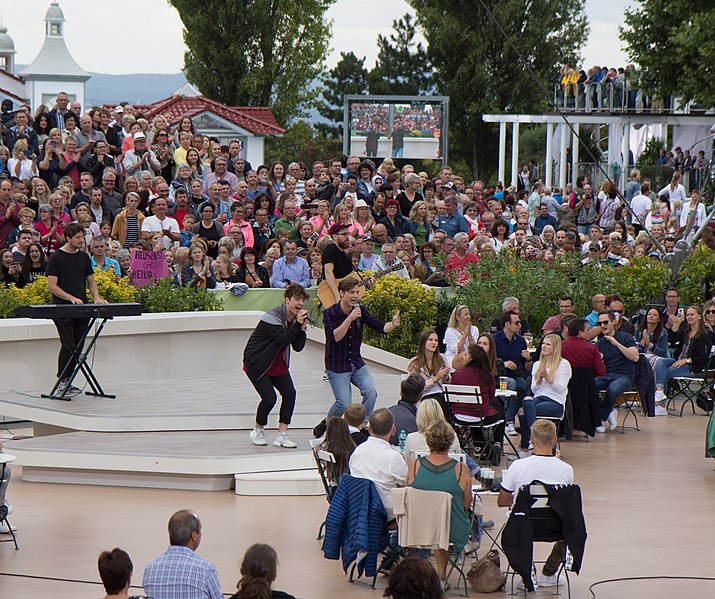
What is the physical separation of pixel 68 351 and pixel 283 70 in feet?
123

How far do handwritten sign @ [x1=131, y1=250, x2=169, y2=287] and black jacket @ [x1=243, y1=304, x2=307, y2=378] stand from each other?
16.8ft

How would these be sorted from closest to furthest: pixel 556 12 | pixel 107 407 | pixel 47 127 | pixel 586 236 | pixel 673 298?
pixel 107 407, pixel 673 298, pixel 47 127, pixel 586 236, pixel 556 12

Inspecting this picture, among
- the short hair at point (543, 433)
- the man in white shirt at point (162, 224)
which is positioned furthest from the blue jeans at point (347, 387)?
the man in white shirt at point (162, 224)

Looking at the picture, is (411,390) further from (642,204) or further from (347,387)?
(642,204)

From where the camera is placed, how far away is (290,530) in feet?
35.2

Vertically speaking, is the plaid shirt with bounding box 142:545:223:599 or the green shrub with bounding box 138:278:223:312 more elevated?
the green shrub with bounding box 138:278:223:312

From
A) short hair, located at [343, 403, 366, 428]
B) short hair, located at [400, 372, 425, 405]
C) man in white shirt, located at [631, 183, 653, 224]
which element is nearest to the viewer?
short hair, located at [343, 403, 366, 428]

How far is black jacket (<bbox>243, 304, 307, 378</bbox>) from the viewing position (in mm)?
12031

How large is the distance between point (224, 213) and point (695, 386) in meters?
7.08

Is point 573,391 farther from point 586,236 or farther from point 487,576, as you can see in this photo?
point 586,236

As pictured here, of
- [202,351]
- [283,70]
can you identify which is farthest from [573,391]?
[283,70]

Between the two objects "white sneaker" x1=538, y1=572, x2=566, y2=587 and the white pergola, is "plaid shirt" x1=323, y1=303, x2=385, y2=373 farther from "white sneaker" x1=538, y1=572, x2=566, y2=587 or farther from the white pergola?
the white pergola

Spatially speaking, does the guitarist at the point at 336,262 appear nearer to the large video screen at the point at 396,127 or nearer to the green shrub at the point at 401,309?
the green shrub at the point at 401,309

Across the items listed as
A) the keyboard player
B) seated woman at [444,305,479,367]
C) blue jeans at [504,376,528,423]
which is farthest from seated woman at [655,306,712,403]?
the keyboard player
